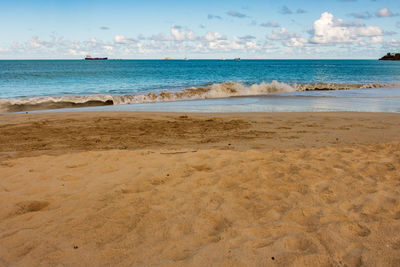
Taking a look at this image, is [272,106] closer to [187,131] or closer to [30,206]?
[187,131]

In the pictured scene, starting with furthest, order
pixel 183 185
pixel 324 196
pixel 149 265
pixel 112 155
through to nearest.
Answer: pixel 112 155, pixel 183 185, pixel 324 196, pixel 149 265

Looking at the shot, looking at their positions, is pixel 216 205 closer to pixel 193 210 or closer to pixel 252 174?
pixel 193 210

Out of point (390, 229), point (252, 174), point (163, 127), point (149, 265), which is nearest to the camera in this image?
point (149, 265)

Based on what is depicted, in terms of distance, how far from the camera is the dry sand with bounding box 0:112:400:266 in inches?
114

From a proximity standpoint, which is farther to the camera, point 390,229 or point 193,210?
point 193,210

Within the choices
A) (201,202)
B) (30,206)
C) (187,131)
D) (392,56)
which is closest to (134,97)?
(187,131)

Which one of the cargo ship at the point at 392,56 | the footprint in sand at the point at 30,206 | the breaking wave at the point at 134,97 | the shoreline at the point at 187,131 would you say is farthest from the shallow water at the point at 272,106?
the cargo ship at the point at 392,56

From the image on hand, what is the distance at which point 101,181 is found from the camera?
4.63m

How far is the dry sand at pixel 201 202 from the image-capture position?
2.89 meters

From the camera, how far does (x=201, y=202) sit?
3.91m

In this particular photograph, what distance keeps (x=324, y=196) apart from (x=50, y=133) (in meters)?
7.29


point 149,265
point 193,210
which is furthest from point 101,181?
point 149,265

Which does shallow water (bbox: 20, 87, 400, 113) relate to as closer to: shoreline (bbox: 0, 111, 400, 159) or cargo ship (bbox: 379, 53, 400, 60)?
shoreline (bbox: 0, 111, 400, 159)

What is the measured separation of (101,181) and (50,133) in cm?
479
